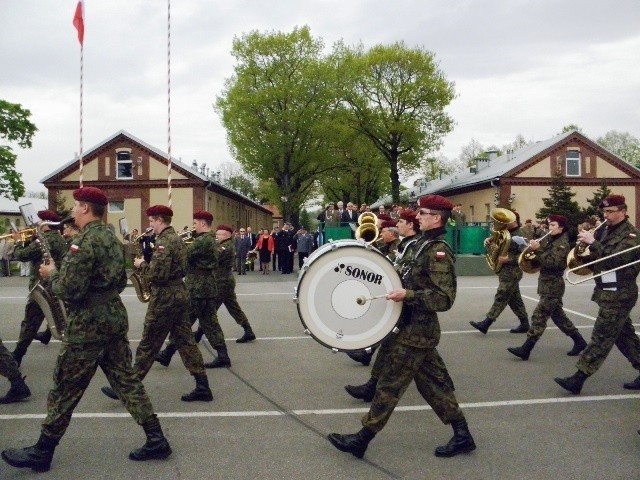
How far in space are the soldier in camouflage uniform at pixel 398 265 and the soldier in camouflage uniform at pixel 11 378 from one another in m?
3.21

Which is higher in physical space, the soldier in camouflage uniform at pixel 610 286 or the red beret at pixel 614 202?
the red beret at pixel 614 202

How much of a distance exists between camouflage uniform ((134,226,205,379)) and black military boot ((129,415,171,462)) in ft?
5.06

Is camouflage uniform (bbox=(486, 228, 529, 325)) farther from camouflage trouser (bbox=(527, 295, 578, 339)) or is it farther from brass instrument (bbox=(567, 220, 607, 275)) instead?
brass instrument (bbox=(567, 220, 607, 275))

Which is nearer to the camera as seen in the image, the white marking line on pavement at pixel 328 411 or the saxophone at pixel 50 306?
the white marking line on pavement at pixel 328 411

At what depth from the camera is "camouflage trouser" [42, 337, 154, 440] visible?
15.3 ft

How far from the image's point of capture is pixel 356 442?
488 cm

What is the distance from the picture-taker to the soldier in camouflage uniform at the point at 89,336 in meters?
4.61

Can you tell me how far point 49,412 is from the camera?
466 cm

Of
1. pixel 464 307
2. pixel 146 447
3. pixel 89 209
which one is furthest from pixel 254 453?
pixel 464 307

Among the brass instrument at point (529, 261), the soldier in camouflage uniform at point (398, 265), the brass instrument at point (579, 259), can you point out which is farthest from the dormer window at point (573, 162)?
the soldier in camouflage uniform at point (398, 265)

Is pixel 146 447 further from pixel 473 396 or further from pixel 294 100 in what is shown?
pixel 294 100

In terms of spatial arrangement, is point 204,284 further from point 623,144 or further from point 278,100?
point 623,144

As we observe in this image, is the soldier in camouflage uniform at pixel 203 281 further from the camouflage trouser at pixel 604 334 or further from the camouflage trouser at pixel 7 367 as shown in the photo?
the camouflage trouser at pixel 604 334

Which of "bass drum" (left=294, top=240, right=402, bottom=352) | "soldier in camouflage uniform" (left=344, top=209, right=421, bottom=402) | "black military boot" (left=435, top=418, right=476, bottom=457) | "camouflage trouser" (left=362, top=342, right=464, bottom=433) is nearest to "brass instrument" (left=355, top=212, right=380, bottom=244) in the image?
"soldier in camouflage uniform" (left=344, top=209, right=421, bottom=402)
